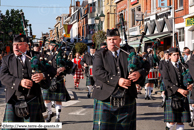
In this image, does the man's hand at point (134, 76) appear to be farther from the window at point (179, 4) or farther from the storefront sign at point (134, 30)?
the storefront sign at point (134, 30)

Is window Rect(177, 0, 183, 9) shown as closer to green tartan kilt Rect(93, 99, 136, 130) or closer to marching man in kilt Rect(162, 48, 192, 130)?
marching man in kilt Rect(162, 48, 192, 130)

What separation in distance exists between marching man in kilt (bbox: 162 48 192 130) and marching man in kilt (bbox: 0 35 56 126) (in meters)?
2.51

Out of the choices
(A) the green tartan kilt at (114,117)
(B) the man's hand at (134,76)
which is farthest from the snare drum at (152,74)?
(B) the man's hand at (134,76)

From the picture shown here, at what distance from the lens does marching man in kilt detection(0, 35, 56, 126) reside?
4.27 metres

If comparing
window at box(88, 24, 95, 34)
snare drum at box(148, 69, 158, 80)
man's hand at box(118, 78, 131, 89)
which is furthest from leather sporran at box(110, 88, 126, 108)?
window at box(88, 24, 95, 34)

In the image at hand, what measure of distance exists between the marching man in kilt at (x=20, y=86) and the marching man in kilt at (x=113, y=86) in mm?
874

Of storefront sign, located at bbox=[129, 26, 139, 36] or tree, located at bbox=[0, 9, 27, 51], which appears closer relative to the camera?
storefront sign, located at bbox=[129, 26, 139, 36]

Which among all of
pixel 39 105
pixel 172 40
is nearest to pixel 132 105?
pixel 39 105

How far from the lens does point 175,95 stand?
18.8ft

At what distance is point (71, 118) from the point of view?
764cm

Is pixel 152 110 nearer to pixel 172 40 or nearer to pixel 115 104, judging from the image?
pixel 115 104

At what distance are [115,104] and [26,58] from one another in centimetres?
156

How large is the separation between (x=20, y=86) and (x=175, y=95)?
10.0ft

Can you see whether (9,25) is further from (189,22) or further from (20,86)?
(20,86)
